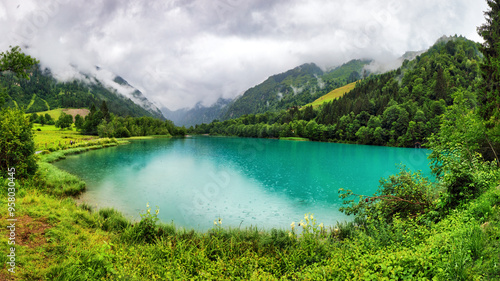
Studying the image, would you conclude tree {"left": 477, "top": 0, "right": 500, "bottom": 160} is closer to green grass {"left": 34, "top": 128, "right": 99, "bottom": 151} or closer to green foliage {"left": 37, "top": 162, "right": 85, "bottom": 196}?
green foliage {"left": 37, "top": 162, "right": 85, "bottom": 196}

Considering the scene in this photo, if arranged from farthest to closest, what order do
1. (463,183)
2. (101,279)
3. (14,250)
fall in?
(463,183) → (14,250) → (101,279)

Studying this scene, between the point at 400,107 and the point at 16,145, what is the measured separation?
135 meters

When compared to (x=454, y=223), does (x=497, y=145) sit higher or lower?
higher

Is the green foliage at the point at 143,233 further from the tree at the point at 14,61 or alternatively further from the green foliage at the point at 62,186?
the green foliage at the point at 62,186

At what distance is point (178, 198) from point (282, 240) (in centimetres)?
1543

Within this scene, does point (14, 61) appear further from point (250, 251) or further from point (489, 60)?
point (489, 60)

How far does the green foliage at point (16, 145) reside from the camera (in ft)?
58.3

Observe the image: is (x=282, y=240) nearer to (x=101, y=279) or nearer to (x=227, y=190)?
(x=101, y=279)

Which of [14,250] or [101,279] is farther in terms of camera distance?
[14,250]

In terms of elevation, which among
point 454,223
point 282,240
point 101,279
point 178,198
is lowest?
point 178,198

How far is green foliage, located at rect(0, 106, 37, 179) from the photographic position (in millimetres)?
17766

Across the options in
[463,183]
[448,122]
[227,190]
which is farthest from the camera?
[227,190]

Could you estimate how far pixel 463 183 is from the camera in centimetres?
1003

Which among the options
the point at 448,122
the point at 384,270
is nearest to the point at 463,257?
the point at 384,270
